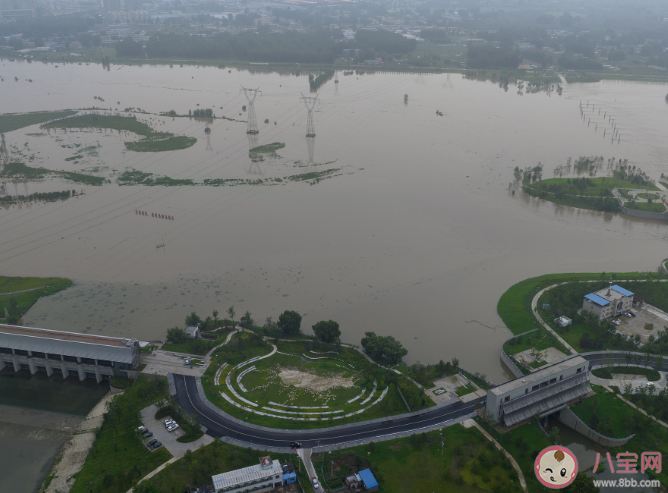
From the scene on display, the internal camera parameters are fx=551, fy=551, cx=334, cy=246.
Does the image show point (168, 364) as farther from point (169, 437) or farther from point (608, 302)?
point (608, 302)

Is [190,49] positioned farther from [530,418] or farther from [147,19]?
[530,418]

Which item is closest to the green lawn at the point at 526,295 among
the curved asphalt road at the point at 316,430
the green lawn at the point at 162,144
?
the curved asphalt road at the point at 316,430

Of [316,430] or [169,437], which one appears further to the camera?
[316,430]

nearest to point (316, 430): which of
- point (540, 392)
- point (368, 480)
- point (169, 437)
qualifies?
point (368, 480)

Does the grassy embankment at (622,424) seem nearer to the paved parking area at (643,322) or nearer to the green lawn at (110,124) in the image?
the paved parking area at (643,322)

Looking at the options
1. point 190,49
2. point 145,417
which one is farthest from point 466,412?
point 190,49
